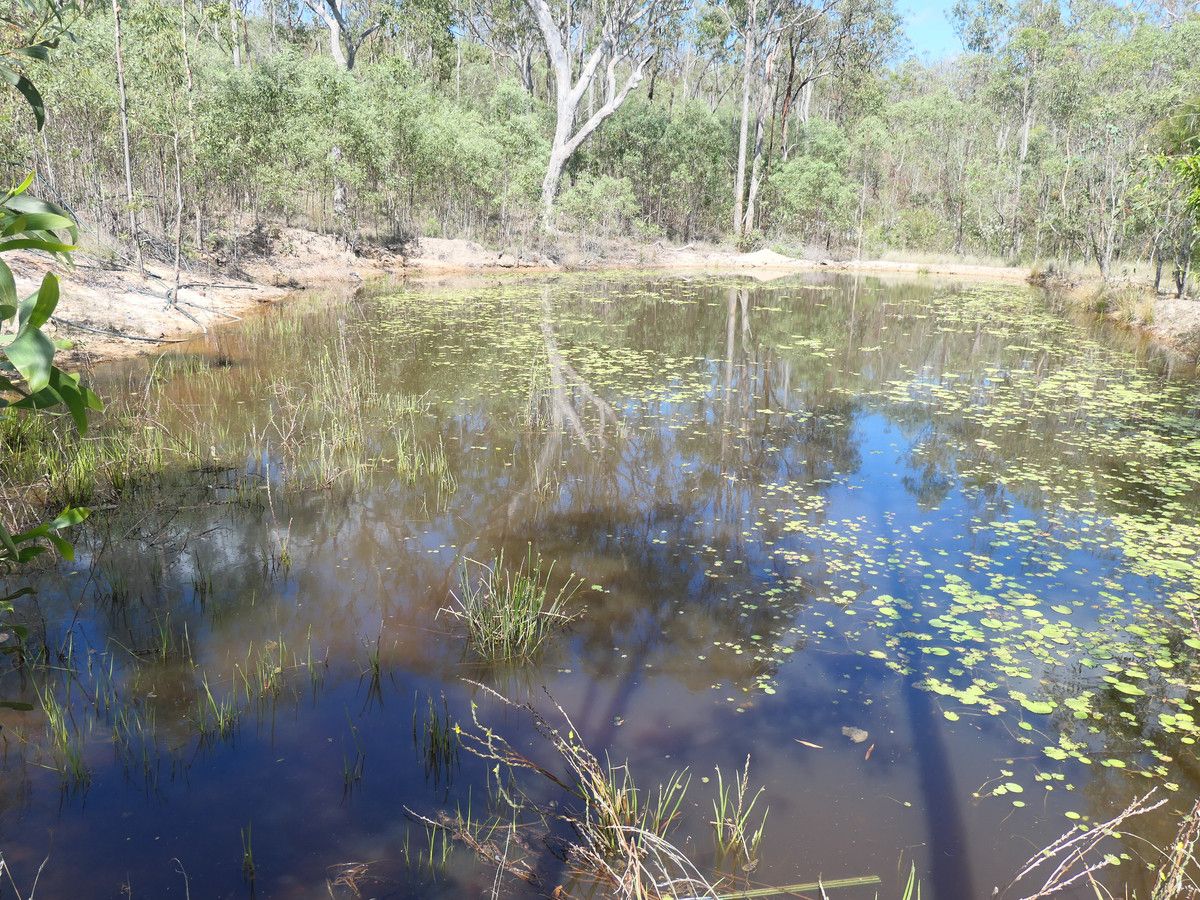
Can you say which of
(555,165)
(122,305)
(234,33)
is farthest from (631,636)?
(555,165)

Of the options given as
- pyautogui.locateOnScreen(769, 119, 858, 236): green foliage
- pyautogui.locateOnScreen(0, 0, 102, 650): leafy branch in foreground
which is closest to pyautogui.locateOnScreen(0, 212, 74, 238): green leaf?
pyautogui.locateOnScreen(0, 0, 102, 650): leafy branch in foreground

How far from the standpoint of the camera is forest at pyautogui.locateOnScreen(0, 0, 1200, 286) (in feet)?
46.6

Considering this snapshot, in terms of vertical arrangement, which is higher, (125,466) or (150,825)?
Answer: (125,466)

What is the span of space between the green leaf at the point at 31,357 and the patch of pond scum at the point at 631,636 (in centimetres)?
216

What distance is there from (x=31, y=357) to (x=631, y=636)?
338 centimetres

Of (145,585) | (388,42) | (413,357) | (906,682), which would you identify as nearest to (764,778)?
(906,682)

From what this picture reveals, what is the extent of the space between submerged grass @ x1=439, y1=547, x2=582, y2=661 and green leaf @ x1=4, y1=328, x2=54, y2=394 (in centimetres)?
294

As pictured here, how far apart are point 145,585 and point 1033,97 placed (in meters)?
34.4

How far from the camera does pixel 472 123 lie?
24.0 m

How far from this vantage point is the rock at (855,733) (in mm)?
3283

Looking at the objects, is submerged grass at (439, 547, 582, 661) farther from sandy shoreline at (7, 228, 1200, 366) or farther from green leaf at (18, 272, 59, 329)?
green leaf at (18, 272, 59, 329)

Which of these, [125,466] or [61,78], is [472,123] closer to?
[61,78]

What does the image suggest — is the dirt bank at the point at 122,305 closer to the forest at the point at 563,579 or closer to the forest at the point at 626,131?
the forest at the point at 563,579

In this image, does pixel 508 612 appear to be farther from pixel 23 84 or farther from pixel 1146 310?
pixel 1146 310
